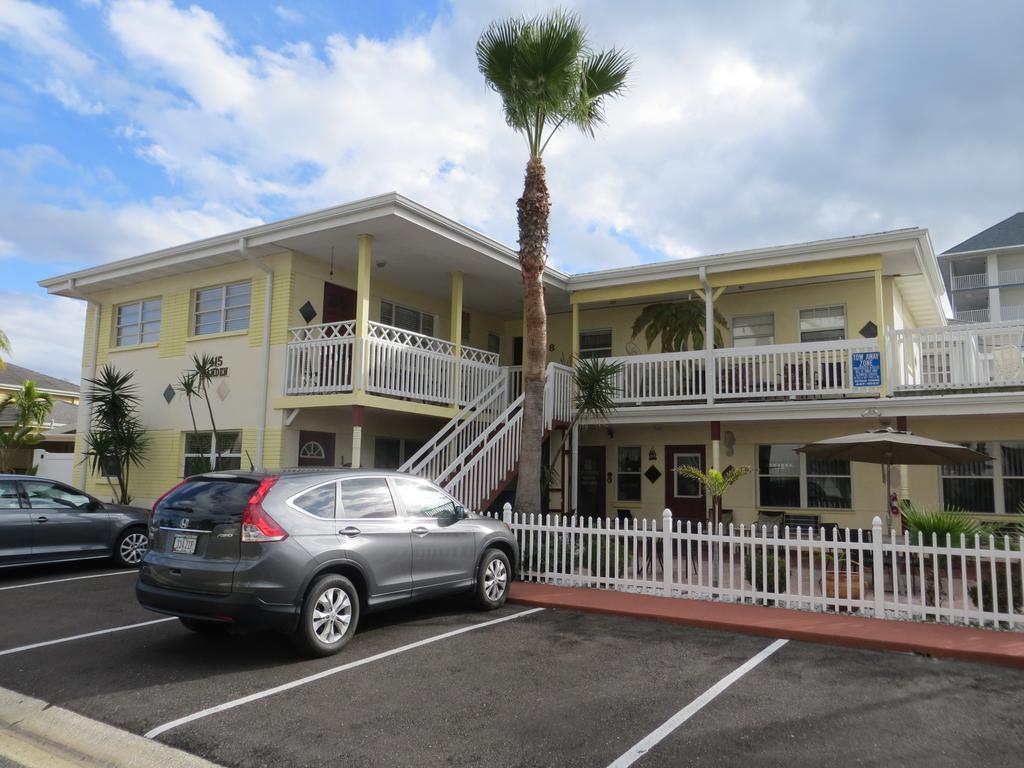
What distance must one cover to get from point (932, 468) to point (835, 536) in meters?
8.05

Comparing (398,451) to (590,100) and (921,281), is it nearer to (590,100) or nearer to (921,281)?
(590,100)

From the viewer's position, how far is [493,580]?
8.59 m

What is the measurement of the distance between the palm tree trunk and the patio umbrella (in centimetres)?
395

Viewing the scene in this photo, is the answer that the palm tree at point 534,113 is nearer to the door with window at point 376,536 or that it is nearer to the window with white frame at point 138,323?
the door with window at point 376,536

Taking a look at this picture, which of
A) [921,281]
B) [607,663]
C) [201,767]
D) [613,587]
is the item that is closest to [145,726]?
[201,767]

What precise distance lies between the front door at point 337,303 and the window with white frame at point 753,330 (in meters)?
8.43

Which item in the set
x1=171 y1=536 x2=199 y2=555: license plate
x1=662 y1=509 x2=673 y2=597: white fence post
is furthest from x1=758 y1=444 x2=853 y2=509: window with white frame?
x1=171 y1=536 x2=199 y2=555: license plate

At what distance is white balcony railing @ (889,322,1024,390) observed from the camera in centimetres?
1242

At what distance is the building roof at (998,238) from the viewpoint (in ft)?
176

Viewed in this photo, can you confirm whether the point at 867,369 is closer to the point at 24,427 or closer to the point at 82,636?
the point at 82,636

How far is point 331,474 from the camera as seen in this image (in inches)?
280

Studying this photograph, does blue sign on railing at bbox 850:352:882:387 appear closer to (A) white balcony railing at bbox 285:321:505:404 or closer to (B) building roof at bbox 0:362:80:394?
(A) white balcony railing at bbox 285:321:505:404

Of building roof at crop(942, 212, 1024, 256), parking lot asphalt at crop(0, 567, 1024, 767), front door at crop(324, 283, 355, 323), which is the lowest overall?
parking lot asphalt at crop(0, 567, 1024, 767)

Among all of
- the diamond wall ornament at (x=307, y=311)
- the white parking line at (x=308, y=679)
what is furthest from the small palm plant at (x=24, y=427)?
the white parking line at (x=308, y=679)
